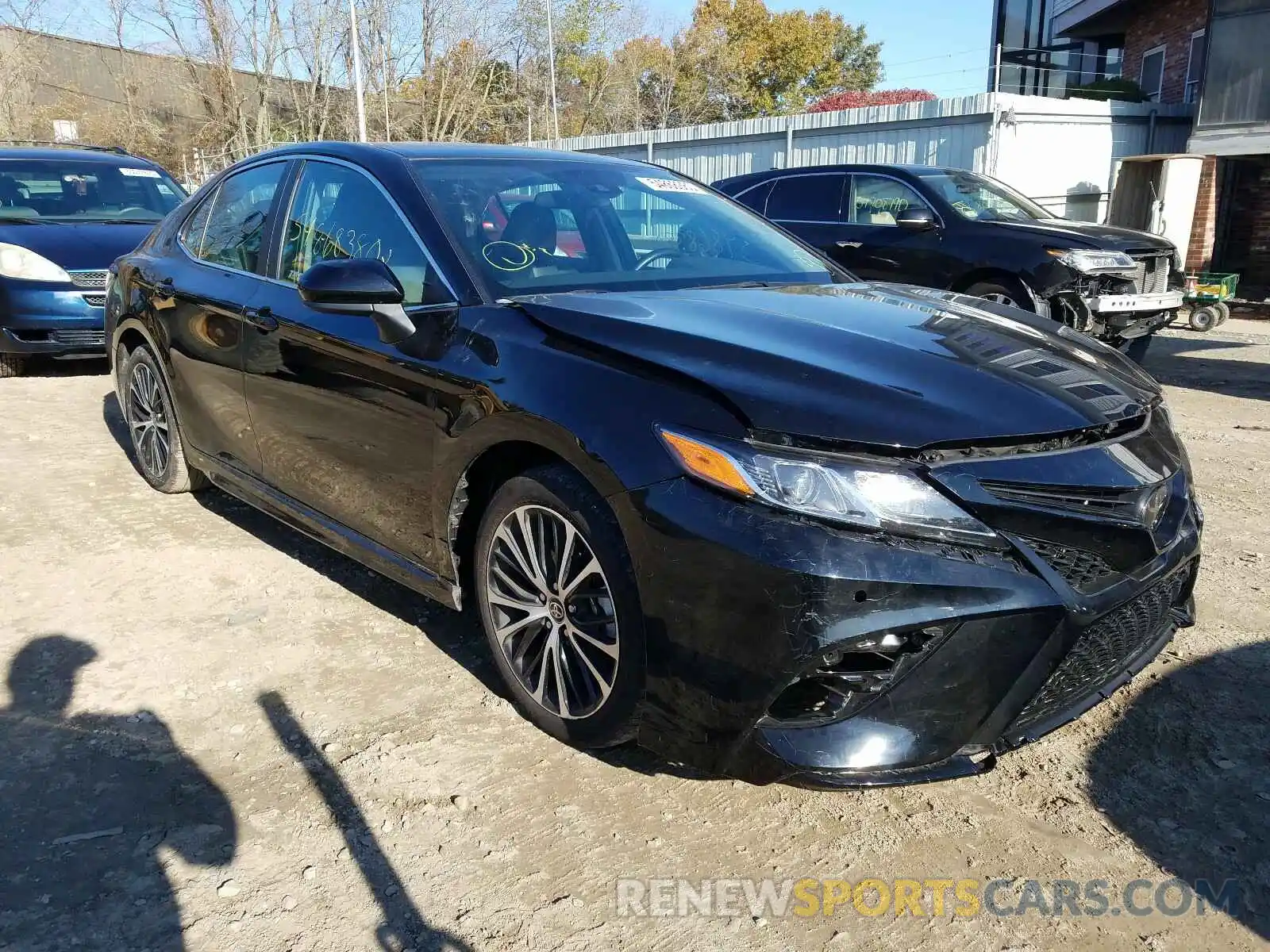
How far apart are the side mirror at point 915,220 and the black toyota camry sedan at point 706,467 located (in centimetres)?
510

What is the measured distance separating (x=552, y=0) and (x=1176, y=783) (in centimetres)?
4034

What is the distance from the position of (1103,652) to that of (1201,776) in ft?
2.11

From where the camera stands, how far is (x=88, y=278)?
754cm

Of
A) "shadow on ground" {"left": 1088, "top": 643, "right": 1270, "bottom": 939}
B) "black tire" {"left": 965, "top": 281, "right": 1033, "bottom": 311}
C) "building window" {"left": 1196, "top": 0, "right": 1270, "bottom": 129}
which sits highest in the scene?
"building window" {"left": 1196, "top": 0, "right": 1270, "bottom": 129}

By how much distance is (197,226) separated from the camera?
4.55 metres

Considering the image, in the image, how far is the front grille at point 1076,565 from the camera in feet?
7.07

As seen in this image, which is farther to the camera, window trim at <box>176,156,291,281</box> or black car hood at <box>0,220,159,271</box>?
black car hood at <box>0,220,159,271</box>

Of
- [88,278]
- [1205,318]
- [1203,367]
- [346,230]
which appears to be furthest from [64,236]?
[1205,318]

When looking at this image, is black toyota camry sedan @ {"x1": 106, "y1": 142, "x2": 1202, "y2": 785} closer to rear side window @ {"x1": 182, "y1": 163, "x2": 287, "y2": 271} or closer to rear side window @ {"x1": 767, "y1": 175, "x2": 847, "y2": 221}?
rear side window @ {"x1": 182, "y1": 163, "x2": 287, "y2": 271}

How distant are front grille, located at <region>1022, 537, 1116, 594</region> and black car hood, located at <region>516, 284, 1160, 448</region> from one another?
248 millimetres

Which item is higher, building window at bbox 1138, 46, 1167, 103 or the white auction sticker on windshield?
building window at bbox 1138, 46, 1167, 103

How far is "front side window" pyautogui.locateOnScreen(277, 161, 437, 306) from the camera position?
310cm

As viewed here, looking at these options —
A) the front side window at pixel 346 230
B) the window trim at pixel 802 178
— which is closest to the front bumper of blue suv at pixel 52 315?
the front side window at pixel 346 230

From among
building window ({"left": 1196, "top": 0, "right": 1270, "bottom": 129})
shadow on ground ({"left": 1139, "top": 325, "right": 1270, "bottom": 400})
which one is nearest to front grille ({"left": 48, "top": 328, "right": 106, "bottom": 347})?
shadow on ground ({"left": 1139, "top": 325, "right": 1270, "bottom": 400})
